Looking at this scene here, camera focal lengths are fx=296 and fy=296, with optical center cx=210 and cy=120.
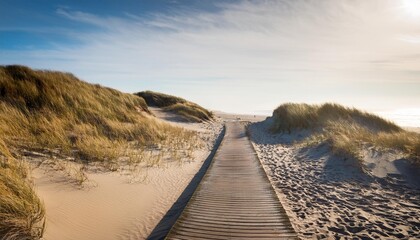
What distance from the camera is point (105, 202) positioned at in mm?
6457

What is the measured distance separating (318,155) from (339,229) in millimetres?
6718

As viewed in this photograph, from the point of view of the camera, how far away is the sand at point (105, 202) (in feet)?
17.2

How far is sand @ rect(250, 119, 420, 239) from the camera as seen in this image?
17.5ft

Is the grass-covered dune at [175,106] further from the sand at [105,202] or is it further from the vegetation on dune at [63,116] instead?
the sand at [105,202]

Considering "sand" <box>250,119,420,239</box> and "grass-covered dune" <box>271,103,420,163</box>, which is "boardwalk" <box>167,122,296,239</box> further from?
"grass-covered dune" <box>271,103,420,163</box>

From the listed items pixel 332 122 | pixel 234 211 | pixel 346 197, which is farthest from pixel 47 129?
pixel 332 122

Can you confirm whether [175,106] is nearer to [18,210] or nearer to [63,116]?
[63,116]

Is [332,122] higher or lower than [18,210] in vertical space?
higher

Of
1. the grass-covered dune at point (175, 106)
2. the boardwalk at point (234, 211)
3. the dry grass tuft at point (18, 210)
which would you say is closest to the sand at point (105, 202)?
the dry grass tuft at point (18, 210)

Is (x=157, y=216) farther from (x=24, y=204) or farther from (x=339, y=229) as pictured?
(x=339, y=229)

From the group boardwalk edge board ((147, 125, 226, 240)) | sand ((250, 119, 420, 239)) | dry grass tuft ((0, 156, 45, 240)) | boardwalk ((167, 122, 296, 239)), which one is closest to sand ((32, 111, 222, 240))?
boardwalk edge board ((147, 125, 226, 240))

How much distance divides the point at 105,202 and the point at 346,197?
5.64m

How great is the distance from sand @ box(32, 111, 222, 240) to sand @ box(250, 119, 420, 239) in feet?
9.51

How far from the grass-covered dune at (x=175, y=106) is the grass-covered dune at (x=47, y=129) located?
44.0 feet
